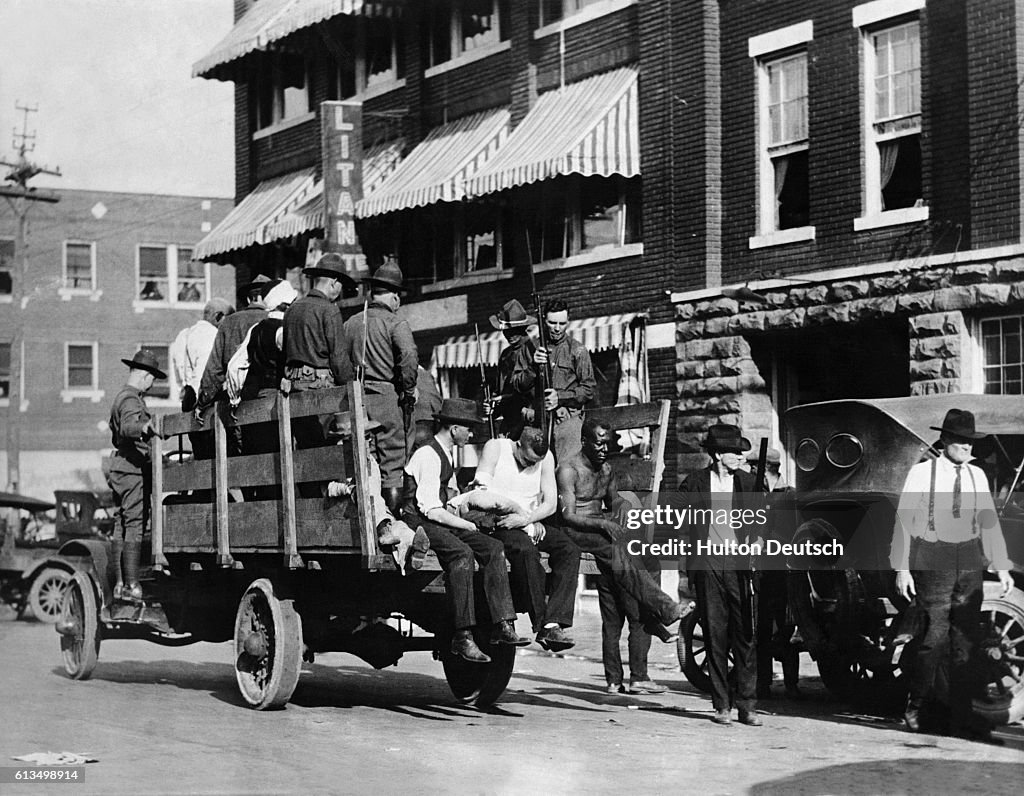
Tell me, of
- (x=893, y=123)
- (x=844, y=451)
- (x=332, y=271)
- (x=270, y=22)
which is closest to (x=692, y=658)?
(x=844, y=451)

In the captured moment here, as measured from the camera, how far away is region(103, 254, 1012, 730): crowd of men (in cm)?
934

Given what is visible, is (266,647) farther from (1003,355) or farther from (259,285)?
(1003,355)

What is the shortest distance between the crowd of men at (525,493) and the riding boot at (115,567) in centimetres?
3

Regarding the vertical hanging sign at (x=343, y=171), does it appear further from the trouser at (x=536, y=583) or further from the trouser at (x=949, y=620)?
the trouser at (x=949, y=620)

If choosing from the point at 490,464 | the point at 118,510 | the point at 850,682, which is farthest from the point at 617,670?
the point at 118,510

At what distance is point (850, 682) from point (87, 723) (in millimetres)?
5074

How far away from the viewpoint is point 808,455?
35.0 feet

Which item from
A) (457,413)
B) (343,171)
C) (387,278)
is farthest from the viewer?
(343,171)

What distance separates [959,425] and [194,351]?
593 centimetres

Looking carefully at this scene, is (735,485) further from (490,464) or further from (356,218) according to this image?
(356,218)

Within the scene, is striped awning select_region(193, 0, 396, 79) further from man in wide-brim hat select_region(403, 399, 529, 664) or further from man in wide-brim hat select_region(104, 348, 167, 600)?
man in wide-brim hat select_region(403, 399, 529, 664)

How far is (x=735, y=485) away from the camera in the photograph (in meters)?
10.1

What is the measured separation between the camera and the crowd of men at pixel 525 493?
9.34 m

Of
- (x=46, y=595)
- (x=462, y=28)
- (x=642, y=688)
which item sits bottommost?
(x=46, y=595)
